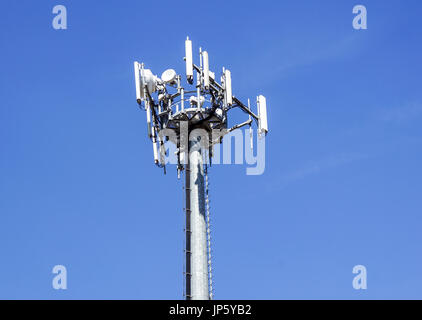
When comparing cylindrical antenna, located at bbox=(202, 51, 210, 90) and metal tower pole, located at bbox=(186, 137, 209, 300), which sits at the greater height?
cylindrical antenna, located at bbox=(202, 51, 210, 90)

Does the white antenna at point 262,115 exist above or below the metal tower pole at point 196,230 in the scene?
above

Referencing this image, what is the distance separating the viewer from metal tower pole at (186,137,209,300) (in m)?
51.8

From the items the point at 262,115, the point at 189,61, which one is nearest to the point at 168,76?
the point at 189,61

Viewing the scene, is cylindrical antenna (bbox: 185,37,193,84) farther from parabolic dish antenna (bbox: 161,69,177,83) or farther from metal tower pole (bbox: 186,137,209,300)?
metal tower pole (bbox: 186,137,209,300)

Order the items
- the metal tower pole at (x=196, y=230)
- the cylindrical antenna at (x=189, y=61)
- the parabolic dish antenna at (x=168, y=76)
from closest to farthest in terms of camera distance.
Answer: the metal tower pole at (x=196, y=230), the cylindrical antenna at (x=189, y=61), the parabolic dish antenna at (x=168, y=76)

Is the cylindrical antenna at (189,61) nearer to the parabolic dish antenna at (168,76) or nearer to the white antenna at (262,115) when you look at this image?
the parabolic dish antenna at (168,76)

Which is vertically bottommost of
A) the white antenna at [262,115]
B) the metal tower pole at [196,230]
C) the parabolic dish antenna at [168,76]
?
the metal tower pole at [196,230]

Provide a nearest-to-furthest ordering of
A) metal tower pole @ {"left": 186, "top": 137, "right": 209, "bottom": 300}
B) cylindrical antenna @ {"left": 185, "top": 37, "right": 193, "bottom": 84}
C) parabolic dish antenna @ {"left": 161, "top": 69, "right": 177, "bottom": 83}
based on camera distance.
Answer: metal tower pole @ {"left": 186, "top": 137, "right": 209, "bottom": 300} < cylindrical antenna @ {"left": 185, "top": 37, "right": 193, "bottom": 84} < parabolic dish antenna @ {"left": 161, "top": 69, "right": 177, "bottom": 83}

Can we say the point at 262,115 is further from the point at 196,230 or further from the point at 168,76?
the point at 196,230

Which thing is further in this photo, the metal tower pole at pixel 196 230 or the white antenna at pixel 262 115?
the white antenna at pixel 262 115

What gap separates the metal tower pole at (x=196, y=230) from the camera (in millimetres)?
51781

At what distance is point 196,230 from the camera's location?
5375cm
